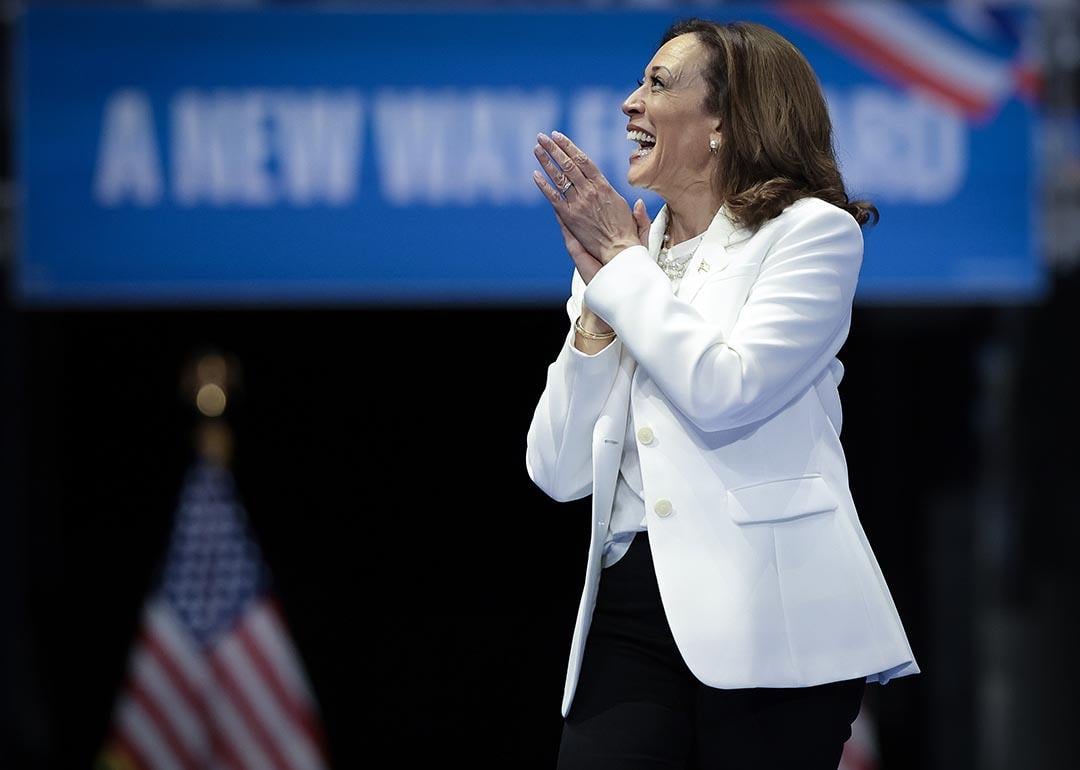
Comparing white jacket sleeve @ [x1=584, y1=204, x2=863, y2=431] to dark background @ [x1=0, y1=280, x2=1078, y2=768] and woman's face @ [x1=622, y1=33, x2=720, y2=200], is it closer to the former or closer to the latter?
woman's face @ [x1=622, y1=33, x2=720, y2=200]

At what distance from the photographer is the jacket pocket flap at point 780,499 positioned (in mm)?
1780

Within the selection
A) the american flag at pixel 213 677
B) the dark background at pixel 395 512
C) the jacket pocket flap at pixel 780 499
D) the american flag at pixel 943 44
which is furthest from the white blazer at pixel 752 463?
the dark background at pixel 395 512

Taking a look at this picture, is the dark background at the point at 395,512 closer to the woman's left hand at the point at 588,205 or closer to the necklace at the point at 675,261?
the necklace at the point at 675,261

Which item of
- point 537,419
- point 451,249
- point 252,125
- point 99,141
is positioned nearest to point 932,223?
point 451,249

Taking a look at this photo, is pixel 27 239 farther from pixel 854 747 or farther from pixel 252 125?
pixel 854 747

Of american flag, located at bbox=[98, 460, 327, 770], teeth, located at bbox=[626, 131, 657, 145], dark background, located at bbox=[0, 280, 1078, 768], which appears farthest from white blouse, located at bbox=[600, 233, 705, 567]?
dark background, located at bbox=[0, 280, 1078, 768]

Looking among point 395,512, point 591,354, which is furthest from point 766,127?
point 395,512

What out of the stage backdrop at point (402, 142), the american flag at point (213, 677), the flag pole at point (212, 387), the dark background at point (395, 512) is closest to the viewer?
the stage backdrop at point (402, 142)

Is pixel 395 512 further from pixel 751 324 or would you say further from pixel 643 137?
pixel 751 324

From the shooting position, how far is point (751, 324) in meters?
1.80

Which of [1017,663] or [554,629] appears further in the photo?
[554,629]

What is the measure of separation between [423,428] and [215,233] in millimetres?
1982

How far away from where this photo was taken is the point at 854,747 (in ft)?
18.0

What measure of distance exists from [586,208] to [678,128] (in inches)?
6.8
